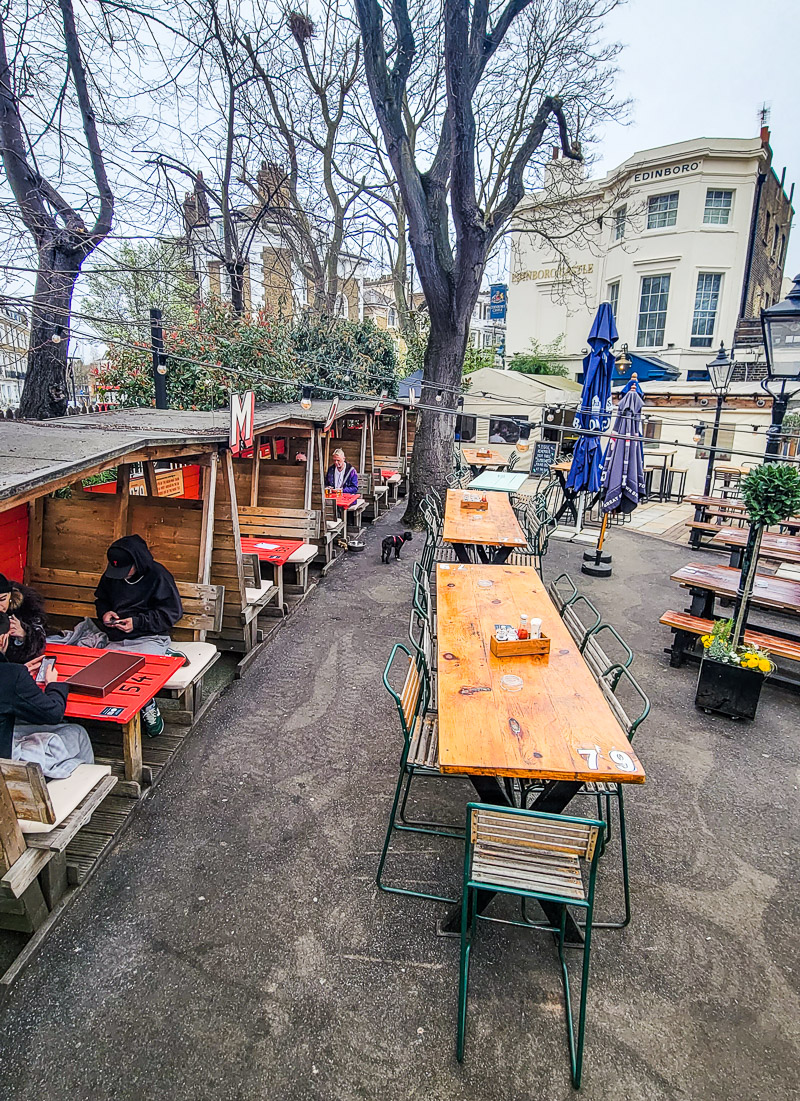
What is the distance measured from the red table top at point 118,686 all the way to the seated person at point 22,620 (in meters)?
0.29

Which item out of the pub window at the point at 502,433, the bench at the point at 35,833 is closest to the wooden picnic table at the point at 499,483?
the bench at the point at 35,833

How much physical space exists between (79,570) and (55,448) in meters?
2.30

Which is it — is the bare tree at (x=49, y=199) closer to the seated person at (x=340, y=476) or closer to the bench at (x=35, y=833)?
the seated person at (x=340, y=476)

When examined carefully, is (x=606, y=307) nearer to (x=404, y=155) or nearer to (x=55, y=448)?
(x=404, y=155)

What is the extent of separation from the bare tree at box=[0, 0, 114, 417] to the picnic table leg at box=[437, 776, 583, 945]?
6757 mm

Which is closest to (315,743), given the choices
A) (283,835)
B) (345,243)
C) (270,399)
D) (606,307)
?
(283,835)

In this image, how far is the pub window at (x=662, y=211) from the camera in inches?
862

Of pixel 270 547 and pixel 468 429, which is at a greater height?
pixel 468 429

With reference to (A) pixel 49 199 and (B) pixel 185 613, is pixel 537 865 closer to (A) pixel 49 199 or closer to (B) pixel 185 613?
(B) pixel 185 613

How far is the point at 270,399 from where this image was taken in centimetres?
1198

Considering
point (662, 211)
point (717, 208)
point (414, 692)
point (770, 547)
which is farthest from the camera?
point (662, 211)

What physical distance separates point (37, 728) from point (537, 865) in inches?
116

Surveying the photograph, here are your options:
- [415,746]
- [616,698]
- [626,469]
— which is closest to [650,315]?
[626,469]

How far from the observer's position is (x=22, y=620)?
4086 mm
